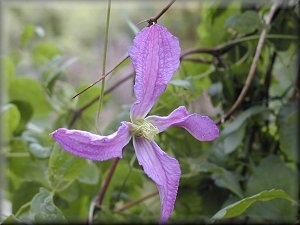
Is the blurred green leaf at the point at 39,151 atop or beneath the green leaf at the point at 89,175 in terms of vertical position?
atop

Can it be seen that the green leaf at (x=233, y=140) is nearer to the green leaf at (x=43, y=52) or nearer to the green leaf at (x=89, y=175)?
the green leaf at (x=89, y=175)

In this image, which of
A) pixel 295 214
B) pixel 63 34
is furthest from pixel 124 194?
pixel 63 34

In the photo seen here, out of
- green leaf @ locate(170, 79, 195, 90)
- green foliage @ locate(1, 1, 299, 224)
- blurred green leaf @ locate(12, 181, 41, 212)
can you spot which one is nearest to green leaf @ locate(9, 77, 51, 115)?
green foliage @ locate(1, 1, 299, 224)

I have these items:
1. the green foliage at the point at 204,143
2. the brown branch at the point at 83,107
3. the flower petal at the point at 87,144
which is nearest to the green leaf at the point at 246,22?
the green foliage at the point at 204,143

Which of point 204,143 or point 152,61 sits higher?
point 152,61

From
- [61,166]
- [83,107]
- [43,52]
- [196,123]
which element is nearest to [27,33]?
[43,52]

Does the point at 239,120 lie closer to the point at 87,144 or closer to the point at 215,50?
the point at 215,50
